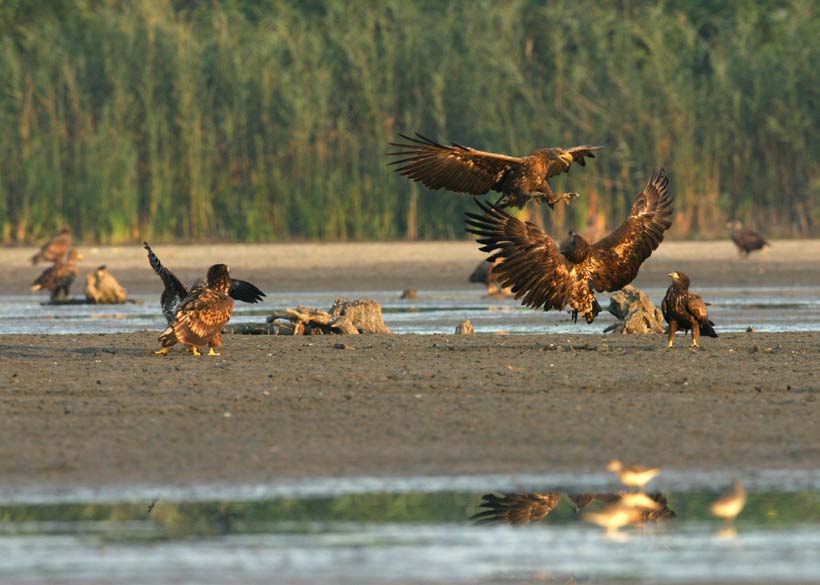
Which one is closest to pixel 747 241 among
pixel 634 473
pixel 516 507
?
pixel 634 473

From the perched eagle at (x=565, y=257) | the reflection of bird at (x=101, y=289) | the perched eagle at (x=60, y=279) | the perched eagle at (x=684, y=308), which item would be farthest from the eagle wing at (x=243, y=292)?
the perched eagle at (x=60, y=279)

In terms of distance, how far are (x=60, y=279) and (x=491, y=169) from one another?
9628mm

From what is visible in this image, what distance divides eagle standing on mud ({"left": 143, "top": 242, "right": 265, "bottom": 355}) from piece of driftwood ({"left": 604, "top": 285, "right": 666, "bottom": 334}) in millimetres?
3966

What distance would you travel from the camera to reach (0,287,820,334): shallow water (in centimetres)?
1764

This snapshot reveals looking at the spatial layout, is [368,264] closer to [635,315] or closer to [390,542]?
[635,315]

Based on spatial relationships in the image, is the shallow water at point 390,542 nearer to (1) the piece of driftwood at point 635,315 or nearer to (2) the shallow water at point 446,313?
(1) the piece of driftwood at point 635,315

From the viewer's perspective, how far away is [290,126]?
3231 cm

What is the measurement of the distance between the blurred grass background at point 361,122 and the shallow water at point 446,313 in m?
7.51

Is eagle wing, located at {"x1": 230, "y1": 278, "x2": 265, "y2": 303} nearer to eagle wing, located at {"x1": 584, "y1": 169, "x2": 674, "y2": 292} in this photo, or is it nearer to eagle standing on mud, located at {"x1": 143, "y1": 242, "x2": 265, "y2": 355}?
eagle standing on mud, located at {"x1": 143, "y1": 242, "x2": 265, "y2": 355}

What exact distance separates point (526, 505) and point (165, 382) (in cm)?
474

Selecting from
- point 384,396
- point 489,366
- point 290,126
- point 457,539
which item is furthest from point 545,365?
point 290,126

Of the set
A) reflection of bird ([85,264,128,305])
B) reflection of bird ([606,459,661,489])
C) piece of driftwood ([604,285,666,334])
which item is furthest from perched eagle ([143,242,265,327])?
reflection of bird ([85,264,128,305])

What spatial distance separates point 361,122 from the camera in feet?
109

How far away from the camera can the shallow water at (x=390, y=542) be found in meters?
6.38
